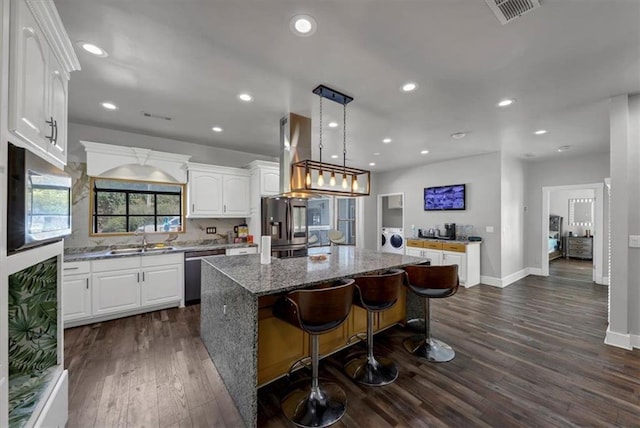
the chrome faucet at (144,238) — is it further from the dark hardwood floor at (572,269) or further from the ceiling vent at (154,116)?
the dark hardwood floor at (572,269)

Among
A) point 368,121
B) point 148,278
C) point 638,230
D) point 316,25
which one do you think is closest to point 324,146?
point 368,121

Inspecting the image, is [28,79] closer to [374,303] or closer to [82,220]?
[374,303]

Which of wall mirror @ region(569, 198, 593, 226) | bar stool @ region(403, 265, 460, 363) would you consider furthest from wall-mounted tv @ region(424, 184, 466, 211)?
wall mirror @ region(569, 198, 593, 226)

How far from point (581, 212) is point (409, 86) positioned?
9.04 metres

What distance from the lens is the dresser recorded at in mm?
7566

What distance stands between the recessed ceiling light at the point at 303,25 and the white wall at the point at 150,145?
11.4 ft

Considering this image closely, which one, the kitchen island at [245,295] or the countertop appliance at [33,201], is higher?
the countertop appliance at [33,201]

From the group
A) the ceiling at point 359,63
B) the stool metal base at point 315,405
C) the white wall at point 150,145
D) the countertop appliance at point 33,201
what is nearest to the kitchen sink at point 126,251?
the white wall at point 150,145

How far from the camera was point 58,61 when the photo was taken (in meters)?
1.50

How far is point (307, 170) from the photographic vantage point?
101 inches

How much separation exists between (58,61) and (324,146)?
361 centimetres

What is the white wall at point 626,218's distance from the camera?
8.88 ft

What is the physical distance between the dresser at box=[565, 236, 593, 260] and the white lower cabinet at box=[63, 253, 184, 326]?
10.5 metres

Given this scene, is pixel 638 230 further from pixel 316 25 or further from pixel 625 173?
pixel 316 25
